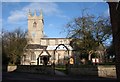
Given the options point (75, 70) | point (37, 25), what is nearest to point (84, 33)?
point (75, 70)

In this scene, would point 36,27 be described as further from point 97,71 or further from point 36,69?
point 97,71

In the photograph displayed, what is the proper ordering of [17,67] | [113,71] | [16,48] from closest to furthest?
[113,71]
[17,67]
[16,48]

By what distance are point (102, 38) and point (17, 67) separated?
16.1 metres

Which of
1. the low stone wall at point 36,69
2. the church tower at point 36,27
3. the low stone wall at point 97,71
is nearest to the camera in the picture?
the low stone wall at point 97,71

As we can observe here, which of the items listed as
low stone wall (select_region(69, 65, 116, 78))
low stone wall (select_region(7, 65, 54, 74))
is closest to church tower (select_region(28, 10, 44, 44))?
low stone wall (select_region(7, 65, 54, 74))

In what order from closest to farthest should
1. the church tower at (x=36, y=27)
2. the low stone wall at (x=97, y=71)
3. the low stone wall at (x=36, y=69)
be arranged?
the low stone wall at (x=97, y=71) → the low stone wall at (x=36, y=69) → the church tower at (x=36, y=27)

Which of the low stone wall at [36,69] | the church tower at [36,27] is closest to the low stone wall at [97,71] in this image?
the low stone wall at [36,69]

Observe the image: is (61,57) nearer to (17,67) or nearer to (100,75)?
(17,67)

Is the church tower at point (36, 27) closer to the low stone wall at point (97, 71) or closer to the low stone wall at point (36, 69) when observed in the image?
the low stone wall at point (36, 69)

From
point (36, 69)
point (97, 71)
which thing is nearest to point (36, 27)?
point (36, 69)

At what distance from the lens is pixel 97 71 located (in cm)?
2695

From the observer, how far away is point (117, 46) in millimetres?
13617

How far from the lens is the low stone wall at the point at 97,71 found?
2602 centimetres

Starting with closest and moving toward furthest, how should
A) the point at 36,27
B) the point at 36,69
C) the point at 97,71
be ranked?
the point at 97,71
the point at 36,69
the point at 36,27
